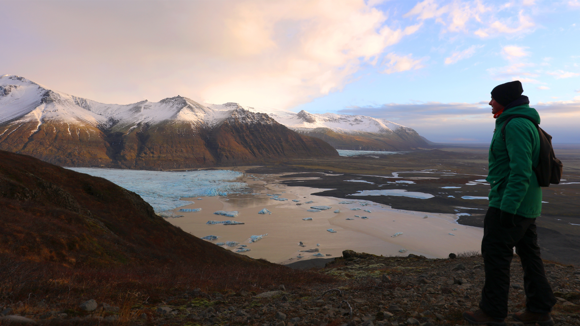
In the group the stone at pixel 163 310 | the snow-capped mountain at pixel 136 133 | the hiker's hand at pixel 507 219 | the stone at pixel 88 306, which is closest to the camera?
the hiker's hand at pixel 507 219

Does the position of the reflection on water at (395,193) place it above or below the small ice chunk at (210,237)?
above

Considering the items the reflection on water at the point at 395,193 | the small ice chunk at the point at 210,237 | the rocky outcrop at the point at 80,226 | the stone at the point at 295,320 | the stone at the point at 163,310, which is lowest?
the small ice chunk at the point at 210,237

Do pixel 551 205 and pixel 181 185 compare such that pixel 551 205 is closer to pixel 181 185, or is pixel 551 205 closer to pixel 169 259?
pixel 169 259

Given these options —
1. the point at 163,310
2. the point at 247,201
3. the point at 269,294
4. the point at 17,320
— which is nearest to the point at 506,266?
the point at 269,294

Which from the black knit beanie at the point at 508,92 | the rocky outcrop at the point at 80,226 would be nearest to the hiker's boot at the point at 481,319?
the black knit beanie at the point at 508,92

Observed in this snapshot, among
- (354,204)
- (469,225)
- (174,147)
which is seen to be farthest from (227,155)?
(469,225)

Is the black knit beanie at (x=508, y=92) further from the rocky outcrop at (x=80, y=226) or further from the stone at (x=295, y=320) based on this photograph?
the rocky outcrop at (x=80, y=226)

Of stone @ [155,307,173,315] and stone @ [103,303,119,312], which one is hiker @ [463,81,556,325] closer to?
stone @ [155,307,173,315]
